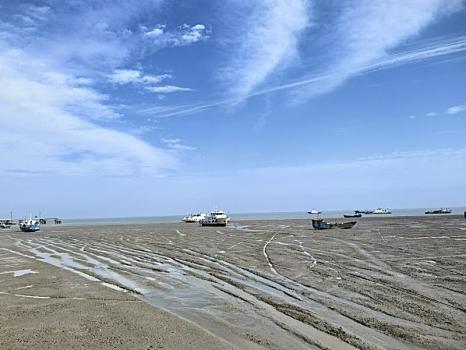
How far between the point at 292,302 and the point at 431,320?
4310mm

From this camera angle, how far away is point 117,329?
1138cm

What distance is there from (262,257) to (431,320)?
17.0 meters

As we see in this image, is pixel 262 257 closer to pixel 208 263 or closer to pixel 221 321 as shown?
pixel 208 263

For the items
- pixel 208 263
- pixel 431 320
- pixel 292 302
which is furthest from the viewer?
pixel 208 263

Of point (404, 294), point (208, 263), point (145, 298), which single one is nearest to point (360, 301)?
point (404, 294)

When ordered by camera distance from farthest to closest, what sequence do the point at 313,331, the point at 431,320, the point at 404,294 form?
1. the point at 404,294
2. the point at 431,320
3. the point at 313,331

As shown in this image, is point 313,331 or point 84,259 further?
point 84,259

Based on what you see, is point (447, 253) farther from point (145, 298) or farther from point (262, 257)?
point (145, 298)

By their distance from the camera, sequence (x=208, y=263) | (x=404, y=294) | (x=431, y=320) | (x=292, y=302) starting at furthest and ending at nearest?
(x=208, y=263), (x=404, y=294), (x=292, y=302), (x=431, y=320)

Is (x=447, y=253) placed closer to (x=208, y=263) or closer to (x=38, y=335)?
(x=208, y=263)

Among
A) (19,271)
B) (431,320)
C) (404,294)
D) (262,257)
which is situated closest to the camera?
(431,320)

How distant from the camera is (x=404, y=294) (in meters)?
15.6

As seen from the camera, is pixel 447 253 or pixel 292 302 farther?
pixel 447 253

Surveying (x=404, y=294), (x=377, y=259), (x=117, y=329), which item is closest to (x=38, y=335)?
(x=117, y=329)
